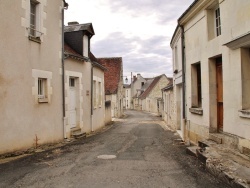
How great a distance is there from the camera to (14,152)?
8.33 meters

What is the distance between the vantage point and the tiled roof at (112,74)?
32.6 m

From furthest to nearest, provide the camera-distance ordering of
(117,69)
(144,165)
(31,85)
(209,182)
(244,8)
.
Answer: (117,69) < (31,85) < (144,165) < (244,8) < (209,182)

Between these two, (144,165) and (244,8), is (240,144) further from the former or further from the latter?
(244,8)

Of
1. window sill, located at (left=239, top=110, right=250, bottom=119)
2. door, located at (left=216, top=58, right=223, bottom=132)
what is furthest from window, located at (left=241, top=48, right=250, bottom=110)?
door, located at (left=216, top=58, right=223, bottom=132)

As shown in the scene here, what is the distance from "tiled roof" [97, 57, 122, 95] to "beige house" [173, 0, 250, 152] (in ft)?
71.3

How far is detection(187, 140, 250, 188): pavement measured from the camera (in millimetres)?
4898

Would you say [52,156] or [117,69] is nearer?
[52,156]

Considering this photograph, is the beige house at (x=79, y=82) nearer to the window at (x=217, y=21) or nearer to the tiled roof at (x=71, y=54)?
the tiled roof at (x=71, y=54)

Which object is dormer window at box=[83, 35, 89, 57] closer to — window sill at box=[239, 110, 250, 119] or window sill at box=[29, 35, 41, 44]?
window sill at box=[29, 35, 41, 44]

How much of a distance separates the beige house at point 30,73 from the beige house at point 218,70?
508cm

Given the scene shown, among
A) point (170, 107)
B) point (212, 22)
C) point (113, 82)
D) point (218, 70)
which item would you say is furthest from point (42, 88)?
point (113, 82)

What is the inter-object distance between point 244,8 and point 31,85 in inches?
265

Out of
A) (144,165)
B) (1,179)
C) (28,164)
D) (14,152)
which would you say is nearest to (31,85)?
(14,152)

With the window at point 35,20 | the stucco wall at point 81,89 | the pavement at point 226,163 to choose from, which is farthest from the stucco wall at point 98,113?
the pavement at point 226,163
